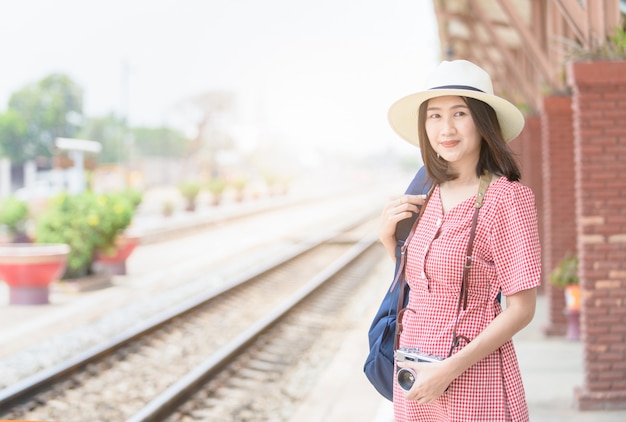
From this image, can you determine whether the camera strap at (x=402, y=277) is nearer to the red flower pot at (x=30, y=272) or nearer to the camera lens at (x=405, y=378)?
the camera lens at (x=405, y=378)

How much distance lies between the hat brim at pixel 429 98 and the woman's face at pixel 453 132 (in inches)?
1.4

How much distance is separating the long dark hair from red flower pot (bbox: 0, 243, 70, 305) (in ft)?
32.9

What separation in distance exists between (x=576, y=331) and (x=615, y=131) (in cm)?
335

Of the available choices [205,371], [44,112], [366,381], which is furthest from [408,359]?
[44,112]

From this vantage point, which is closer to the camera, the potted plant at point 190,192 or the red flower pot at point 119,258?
the red flower pot at point 119,258

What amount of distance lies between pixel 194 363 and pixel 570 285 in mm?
3757

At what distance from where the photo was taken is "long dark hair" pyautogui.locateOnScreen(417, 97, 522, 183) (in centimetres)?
221

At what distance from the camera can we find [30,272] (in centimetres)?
1165

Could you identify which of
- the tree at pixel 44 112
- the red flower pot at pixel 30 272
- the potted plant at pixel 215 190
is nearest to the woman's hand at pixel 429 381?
the red flower pot at pixel 30 272

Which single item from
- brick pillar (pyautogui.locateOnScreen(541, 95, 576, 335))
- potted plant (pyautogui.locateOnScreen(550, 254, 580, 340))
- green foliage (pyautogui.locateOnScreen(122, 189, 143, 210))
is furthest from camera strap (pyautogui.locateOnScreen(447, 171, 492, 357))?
green foliage (pyautogui.locateOnScreen(122, 189, 143, 210))

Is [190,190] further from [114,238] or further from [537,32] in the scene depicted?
[537,32]

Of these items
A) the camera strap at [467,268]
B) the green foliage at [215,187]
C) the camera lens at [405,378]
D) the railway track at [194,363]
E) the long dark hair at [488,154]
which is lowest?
the railway track at [194,363]

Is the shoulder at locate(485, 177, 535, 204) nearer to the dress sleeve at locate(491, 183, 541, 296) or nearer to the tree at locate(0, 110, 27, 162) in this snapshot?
the dress sleeve at locate(491, 183, 541, 296)

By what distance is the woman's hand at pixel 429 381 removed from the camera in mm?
2086
